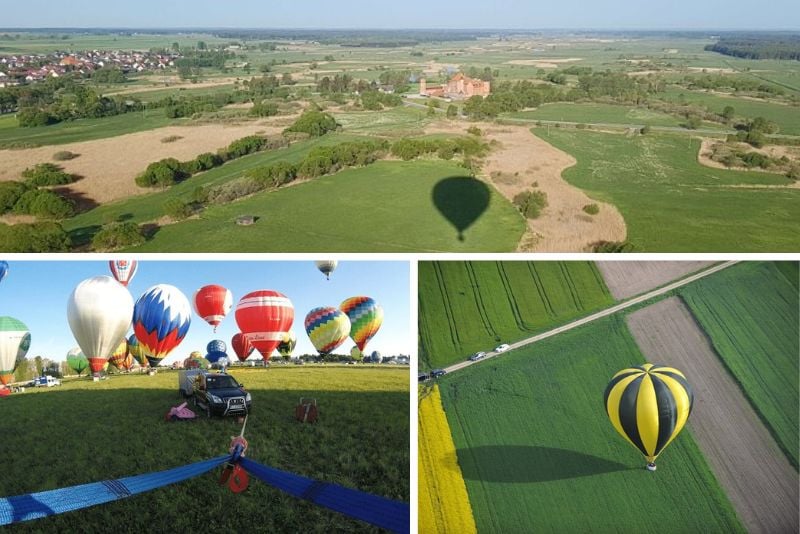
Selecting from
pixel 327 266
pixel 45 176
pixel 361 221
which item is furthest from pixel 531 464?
pixel 45 176

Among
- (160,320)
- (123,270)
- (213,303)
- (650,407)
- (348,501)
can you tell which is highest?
(123,270)

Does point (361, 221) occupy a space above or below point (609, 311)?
below

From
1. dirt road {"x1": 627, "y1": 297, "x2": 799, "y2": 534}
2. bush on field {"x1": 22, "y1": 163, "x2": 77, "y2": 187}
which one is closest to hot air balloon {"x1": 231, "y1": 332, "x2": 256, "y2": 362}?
dirt road {"x1": 627, "y1": 297, "x2": 799, "y2": 534}

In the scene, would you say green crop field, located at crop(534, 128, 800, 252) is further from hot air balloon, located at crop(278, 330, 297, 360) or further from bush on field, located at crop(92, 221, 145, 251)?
bush on field, located at crop(92, 221, 145, 251)

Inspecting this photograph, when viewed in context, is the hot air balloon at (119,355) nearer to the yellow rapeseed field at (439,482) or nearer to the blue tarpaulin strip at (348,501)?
the blue tarpaulin strip at (348,501)

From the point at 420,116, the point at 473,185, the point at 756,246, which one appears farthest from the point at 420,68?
the point at 756,246

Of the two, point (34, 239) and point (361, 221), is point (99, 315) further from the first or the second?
point (361, 221)
